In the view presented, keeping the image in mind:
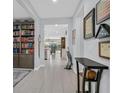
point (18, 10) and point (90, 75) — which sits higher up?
point (18, 10)

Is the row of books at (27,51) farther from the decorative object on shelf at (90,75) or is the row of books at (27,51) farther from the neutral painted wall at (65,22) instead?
the decorative object on shelf at (90,75)

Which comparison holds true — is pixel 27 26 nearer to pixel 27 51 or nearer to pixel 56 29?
pixel 27 51

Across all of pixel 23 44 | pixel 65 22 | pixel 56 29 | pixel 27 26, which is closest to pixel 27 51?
pixel 23 44

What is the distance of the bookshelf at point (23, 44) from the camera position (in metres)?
7.19

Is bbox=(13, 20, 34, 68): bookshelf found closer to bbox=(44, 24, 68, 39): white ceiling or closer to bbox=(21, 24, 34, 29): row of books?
bbox=(21, 24, 34, 29): row of books

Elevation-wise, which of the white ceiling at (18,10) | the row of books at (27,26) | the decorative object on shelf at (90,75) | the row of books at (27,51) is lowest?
the decorative object on shelf at (90,75)

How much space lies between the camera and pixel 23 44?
7.38 meters

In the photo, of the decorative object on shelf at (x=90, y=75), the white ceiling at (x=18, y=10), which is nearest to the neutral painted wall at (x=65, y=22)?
the white ceiling at (x=18, y=10)

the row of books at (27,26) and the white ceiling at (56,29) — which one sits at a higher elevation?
the white ceiling at (56,29)

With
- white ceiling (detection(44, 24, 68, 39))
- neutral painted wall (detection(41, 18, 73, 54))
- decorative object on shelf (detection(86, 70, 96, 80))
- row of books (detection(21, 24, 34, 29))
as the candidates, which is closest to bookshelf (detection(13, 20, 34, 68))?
row of books (detection(21, 24, 34, 29))

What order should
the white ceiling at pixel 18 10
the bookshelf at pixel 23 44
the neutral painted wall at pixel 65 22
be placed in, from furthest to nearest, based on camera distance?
the neutral painted wall at pixel 65 22, the bookshelf at pixel 23 44, the white ceiling at pixel 18 10

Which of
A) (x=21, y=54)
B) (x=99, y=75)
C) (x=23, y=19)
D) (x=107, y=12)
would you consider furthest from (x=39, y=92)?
(x=23, y=19)

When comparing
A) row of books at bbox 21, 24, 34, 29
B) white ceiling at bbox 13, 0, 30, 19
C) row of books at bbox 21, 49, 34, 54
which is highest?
white ceiling at bbox 13, 0, 30, 19

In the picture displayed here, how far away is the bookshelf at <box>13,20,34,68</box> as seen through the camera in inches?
283
